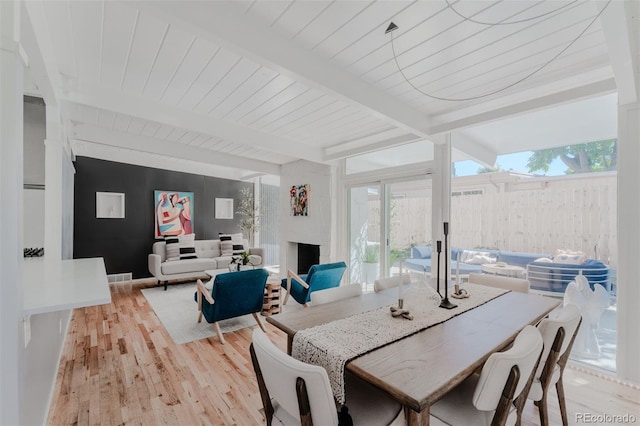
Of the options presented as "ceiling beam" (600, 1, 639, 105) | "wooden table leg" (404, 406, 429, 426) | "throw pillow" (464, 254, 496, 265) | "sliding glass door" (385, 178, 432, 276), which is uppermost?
"ceiling beam" (600, 1, 639, 105)

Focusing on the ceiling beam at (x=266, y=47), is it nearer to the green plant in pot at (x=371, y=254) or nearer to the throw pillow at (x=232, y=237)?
the green plant in pot at (x=371, y=254)

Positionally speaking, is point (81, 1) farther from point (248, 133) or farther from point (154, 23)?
point (248, 133)

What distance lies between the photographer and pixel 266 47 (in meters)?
1.71

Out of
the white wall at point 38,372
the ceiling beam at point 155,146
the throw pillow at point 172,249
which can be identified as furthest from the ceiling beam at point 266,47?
the throw pillow at point 172,249

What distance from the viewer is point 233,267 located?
491 cm

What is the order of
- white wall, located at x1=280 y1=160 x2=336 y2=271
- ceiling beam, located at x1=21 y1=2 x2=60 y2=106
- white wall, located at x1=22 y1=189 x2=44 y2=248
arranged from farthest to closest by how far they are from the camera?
white wall, located at x1=280 y1=160 x2=336 y2=271, white wall, located at x1=22 y1=189 x2=44 y2=248, ceiling beam, located at x1=21 y1=2 x2=60 y2=106

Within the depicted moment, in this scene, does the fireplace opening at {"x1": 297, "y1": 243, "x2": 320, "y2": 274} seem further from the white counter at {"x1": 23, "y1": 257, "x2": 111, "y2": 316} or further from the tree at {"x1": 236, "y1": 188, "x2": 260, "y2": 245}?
the white counter at {"x1": 23, "y1": 257, "x2": 111, "y2": 316}

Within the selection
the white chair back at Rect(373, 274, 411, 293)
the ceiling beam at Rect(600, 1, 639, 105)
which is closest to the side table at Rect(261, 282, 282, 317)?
the white chair back at Rect(373, 274, 411, 293)

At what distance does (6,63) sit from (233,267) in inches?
163

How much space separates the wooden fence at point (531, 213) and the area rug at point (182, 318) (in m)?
2.68

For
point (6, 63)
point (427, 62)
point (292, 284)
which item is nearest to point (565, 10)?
point (427, 62)

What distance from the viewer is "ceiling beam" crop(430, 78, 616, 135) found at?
2.14m

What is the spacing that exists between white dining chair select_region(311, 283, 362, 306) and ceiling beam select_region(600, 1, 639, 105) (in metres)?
2.11

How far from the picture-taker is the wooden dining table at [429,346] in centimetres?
104
